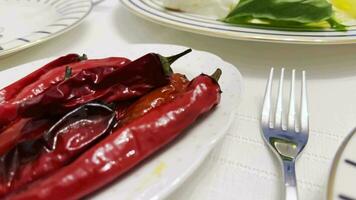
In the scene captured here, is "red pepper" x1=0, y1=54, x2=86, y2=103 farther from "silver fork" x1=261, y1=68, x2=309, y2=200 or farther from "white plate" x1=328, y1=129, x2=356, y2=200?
"white plate" x1=328, y1=129, x2=356, y2=200

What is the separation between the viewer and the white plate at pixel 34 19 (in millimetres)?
831

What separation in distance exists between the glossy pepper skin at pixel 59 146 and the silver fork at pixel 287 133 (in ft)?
0.71

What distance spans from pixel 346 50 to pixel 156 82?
17.8 inches

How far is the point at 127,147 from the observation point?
0.44 meters

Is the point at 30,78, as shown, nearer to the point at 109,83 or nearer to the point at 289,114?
the point at 109,83

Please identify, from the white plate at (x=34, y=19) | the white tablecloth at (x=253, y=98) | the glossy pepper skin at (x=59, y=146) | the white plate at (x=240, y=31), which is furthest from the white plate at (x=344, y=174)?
the white plate at (x=34, y=19)

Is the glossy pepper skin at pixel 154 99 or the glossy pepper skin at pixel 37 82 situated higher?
the glossy pepper skin at pixel 37 82

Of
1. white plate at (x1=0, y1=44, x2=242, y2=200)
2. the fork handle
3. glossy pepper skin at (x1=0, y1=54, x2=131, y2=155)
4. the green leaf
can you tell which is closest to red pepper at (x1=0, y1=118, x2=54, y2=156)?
glossy pepper skin at (x1=0, y1=54, x2=131, y2=155)

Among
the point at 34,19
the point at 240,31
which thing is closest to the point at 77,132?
the point at 240,31

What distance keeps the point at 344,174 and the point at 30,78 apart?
1.50ft

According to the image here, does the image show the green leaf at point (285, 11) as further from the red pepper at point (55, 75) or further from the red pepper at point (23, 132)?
the red pepper at point (23, 132)

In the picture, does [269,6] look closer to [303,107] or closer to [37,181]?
[303,107]

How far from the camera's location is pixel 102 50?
737 millimetres

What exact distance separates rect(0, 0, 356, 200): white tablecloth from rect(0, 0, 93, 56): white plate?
0.12 feet
